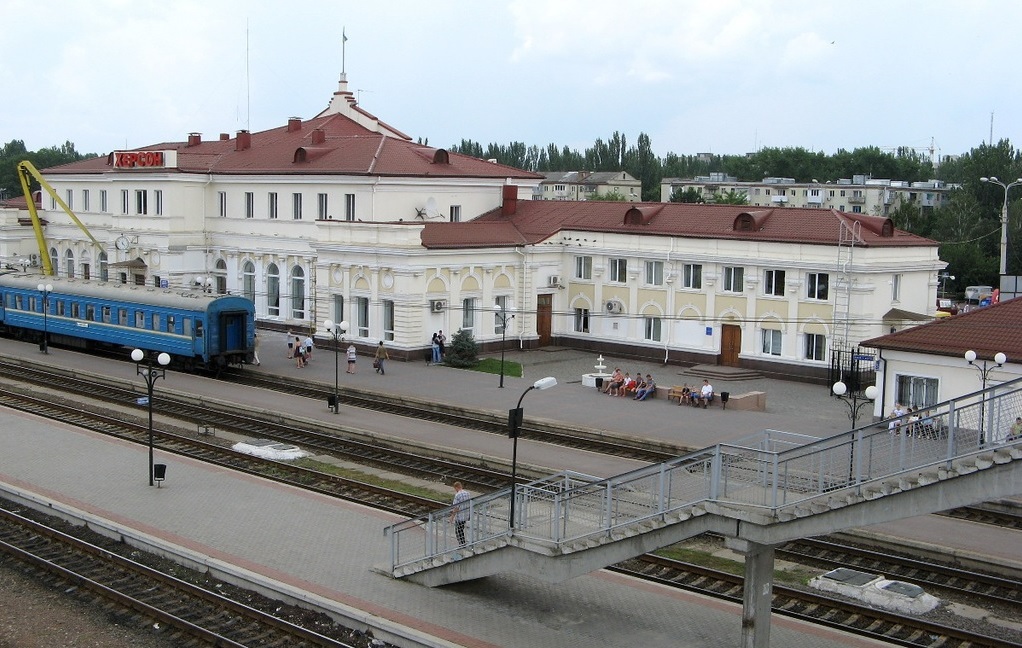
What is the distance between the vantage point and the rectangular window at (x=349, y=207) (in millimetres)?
51188

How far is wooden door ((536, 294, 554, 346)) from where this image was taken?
48.9 metres

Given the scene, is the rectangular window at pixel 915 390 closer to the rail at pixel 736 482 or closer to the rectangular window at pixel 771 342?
the rectangular window at pixel 771 342

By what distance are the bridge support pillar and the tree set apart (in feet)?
92.8

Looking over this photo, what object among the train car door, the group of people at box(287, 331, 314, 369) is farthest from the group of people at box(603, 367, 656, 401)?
the train car door

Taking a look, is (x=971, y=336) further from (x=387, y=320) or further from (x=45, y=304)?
(x=45, y=304)

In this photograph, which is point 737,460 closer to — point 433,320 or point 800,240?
point 800,240

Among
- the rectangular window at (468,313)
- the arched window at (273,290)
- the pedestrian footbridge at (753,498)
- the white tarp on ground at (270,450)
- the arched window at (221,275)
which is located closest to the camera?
the pedestrian footbridge at (753,498)

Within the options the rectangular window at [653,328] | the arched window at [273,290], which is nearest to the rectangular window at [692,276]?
the rectangular window at [653,328]

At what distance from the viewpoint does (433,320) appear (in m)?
45.4

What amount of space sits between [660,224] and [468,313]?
851 cm

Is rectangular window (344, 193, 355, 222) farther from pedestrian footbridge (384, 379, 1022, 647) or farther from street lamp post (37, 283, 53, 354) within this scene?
pedestrian footbridge (384, 379, 1022, 647)

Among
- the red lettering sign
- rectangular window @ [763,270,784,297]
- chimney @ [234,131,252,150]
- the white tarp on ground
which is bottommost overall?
the white tarp on ground

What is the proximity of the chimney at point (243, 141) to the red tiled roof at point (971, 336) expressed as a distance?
37.3 metres

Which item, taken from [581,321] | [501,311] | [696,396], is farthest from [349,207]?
[696,396]
